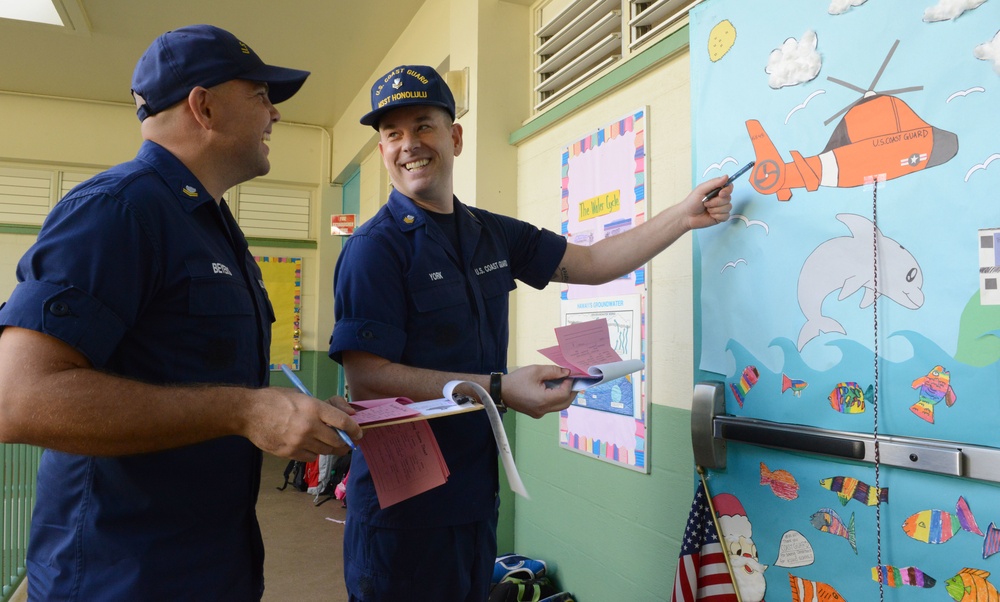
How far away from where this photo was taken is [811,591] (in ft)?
4.42

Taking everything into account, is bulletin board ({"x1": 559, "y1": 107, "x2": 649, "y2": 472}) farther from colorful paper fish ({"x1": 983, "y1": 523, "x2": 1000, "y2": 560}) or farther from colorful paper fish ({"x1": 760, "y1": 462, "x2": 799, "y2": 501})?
colorful paper fish ({"x1": 983, "y1": 523, "x2": 1000, "y2": 560})

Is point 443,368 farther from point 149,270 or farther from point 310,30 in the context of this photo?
point 310,30

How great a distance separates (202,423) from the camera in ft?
3.03

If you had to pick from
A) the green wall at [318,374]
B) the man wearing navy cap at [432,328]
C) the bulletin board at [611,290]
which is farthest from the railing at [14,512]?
the green wall at [318,374]

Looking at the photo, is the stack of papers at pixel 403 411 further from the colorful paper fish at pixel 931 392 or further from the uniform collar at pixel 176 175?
the colorful paper fish at pixel 931 392

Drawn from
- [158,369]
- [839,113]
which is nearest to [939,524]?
[839,113]

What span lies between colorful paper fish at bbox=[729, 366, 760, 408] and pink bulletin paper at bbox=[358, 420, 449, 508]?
31.1 inches

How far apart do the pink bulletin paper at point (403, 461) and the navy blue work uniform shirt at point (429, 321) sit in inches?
12.0

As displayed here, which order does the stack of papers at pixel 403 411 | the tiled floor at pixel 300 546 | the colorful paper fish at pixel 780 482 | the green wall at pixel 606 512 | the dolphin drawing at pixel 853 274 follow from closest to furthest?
the stack of papers at pixel 403 411
the dolphin drawing at pixel 853 274
the colorful paper fish at pixel 780 482
the green wall at pixel 606 512
the tiled floor at pixel 300 546

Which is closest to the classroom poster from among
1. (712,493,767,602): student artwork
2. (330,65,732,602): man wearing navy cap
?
(330,65,732,602): man wearing navy cap

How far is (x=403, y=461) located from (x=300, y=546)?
342cm

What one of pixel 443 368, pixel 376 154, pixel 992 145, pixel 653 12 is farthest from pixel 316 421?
pixel 376 154

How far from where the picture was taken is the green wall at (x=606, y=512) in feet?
6.37

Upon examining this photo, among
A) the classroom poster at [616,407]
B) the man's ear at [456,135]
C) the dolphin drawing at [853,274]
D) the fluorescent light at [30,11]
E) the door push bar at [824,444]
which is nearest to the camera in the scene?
the door push bar at [824,444]
